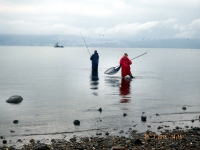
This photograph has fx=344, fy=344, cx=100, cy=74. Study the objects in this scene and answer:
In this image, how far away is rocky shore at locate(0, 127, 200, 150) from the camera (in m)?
10.1

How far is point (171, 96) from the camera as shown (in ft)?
73.5

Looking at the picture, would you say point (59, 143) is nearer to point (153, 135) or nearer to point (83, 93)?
point (153, 135)

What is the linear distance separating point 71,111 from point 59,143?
578cm

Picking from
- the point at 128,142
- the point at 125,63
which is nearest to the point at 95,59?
the point at 125,63

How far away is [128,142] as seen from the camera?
1073 centimetres

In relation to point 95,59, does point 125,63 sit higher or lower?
lower

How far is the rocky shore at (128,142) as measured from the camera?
10.1 m
